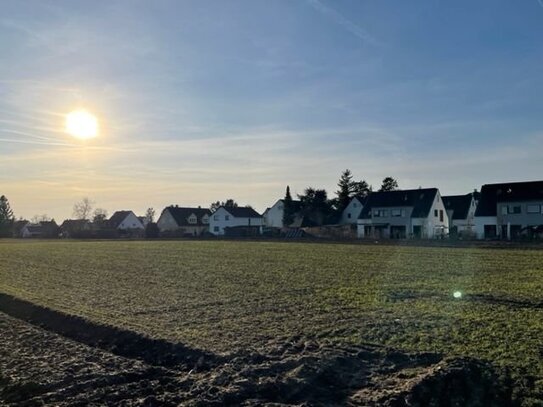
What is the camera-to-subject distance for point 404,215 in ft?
219

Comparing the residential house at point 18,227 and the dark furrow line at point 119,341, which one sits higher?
the residential house at point 18,227

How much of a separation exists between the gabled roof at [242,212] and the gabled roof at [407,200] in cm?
3191

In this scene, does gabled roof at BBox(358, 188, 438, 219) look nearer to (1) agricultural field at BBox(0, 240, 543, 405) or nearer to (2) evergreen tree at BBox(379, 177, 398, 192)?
(2) evergreen tree at BBox(379, 177, 398, 192)

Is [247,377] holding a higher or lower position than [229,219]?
lower

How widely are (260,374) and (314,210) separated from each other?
273 feet

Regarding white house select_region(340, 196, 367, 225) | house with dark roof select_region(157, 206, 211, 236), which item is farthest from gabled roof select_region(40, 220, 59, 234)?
white house select_region(340, 196, 367, 225)

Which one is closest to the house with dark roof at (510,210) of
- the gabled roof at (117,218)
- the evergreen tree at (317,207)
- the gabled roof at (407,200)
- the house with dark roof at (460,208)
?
the gabled roof at (407,200)

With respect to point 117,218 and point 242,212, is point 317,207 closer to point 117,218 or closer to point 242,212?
point 242,212

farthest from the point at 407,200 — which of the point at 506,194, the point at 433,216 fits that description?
the point at 506,194

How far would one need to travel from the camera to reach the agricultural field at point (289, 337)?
278 inches

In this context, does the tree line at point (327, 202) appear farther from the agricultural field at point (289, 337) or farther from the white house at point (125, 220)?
the agricultural field at point (289, 337)

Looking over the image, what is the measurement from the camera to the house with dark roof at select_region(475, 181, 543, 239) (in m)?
55.8

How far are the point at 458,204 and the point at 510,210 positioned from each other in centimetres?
1949

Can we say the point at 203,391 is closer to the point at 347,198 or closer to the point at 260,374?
the point at 260,374
